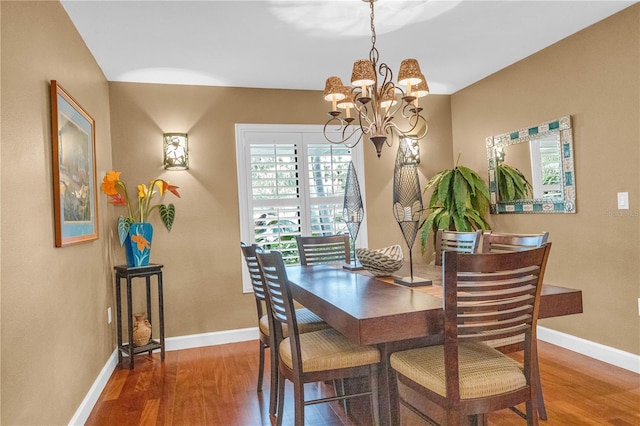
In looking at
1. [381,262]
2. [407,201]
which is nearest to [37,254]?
[381,262]

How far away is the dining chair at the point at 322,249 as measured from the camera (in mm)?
3432

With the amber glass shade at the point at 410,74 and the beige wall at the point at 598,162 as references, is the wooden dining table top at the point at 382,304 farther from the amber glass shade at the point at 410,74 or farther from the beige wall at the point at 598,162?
the beige wall at the point at 598,162

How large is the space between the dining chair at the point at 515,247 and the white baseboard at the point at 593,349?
1.02 metres

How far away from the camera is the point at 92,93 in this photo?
3352 millimetres

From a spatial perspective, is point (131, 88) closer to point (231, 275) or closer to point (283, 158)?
point (283, 158)

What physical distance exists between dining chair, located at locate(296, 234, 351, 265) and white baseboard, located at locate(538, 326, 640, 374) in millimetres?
1918

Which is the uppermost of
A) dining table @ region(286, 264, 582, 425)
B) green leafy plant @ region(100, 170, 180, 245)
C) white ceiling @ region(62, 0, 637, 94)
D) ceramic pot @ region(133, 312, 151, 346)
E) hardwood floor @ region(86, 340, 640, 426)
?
white ceiling @ region(62, 0, 637, 94)

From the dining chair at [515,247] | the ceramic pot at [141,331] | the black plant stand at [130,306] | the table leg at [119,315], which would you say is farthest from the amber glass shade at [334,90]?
the ceramic pot at [141,331]

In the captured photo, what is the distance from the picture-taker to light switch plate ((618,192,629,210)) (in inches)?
121

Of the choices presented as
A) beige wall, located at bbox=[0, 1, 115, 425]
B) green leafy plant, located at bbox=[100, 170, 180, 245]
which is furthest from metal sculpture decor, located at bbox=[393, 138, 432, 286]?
green leafy plant, located at bbox=[100, 170, 180, 245]

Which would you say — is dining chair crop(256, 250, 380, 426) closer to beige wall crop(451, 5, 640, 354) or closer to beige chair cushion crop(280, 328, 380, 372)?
beige chair cushion crop(280, 328, 380, 372)

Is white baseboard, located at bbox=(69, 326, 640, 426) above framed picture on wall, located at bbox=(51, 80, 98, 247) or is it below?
below

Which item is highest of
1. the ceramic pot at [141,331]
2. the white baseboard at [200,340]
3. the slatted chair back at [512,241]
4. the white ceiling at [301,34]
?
the white ceiling at [301,34]

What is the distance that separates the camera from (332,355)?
2.09 metres
